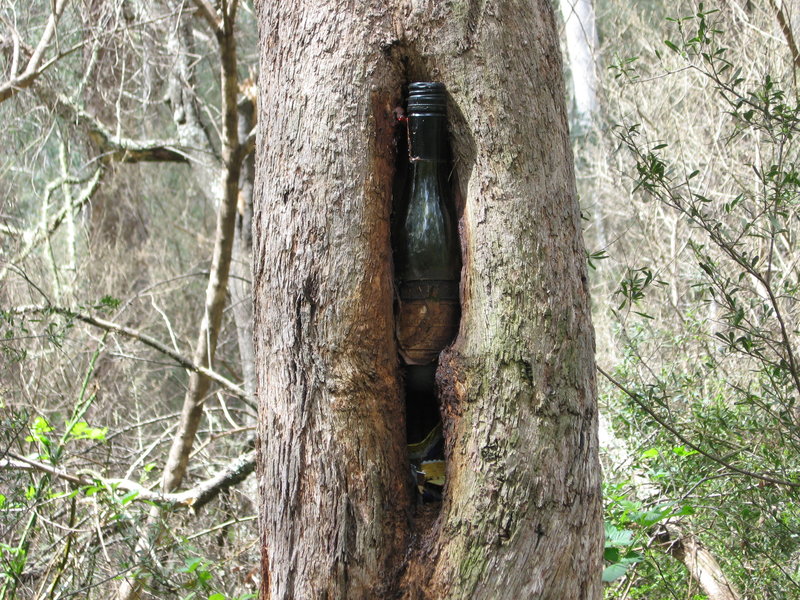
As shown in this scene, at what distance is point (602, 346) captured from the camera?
6.85m

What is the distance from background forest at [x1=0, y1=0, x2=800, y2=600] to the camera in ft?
9.12

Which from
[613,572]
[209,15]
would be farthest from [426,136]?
[209,15]

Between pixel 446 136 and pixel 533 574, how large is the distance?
909 millimetres

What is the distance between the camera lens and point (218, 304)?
4.77m

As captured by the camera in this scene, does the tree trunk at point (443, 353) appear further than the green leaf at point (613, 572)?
No

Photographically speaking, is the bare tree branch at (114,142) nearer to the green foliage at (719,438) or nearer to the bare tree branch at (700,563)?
the green foliage at (719,438)

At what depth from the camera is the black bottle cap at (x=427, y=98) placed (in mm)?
1667

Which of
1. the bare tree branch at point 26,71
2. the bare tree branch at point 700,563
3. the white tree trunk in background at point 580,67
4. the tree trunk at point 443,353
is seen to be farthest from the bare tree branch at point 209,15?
the white tree trunk in background at point 580,67

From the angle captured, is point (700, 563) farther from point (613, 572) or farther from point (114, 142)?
point (114, 142)

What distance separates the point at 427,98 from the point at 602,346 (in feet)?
18.1

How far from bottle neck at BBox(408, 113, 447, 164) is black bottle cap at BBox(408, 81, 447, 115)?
0.03ft

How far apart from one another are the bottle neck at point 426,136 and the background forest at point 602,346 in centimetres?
82

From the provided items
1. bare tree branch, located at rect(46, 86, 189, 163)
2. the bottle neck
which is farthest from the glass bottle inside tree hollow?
bare tree branch, located at rect(46, 86, 189, 163)

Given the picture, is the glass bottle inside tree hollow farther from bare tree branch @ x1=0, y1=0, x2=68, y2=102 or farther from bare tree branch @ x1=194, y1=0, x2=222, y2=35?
bare tree branch @ x1=0, y1=0, x2=68, y2=102
